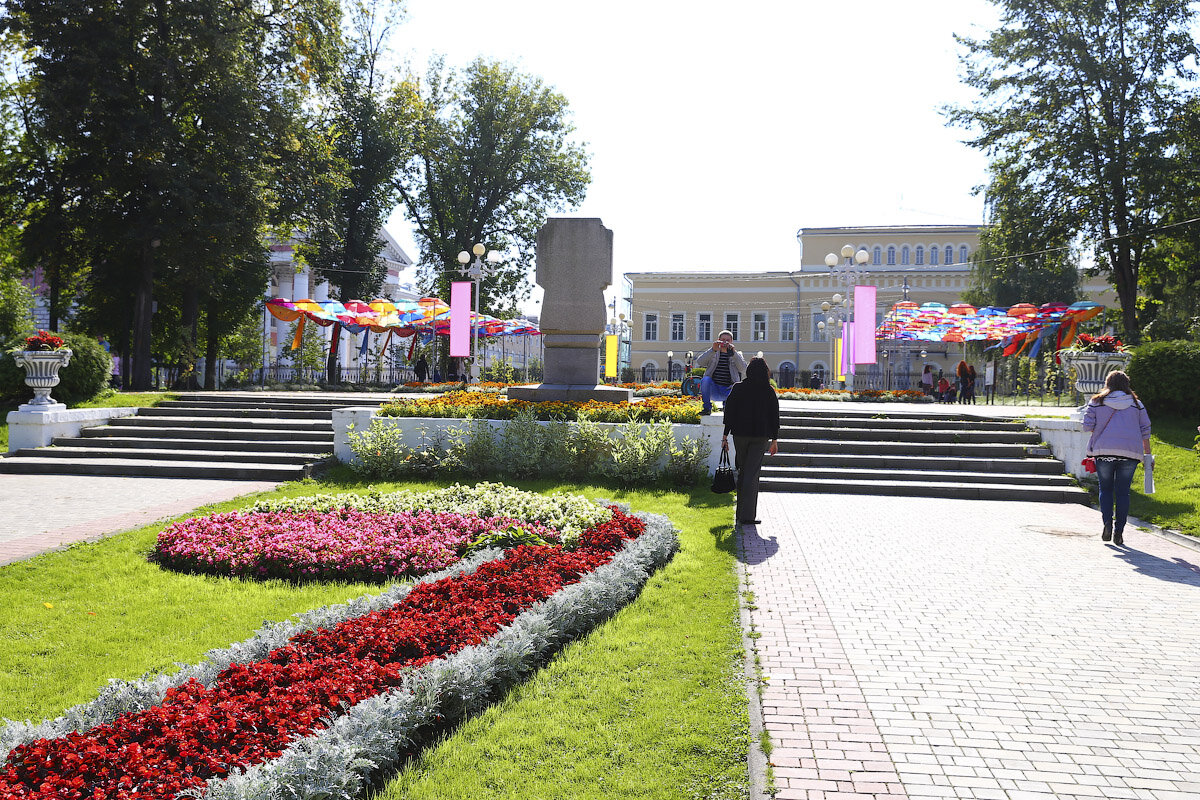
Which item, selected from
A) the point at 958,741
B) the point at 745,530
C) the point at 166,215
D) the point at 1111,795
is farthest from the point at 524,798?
the point at 166,215

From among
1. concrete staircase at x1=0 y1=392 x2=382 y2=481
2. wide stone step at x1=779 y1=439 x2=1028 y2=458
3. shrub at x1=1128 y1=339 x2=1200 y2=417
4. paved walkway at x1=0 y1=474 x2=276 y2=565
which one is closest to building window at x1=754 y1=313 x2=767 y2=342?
shrub at x1=1128 y1=339 x2=1200 y2=417

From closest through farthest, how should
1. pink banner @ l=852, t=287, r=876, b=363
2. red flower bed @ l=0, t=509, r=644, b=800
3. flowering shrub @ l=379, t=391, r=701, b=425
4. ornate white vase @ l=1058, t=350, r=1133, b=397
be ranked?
red flower bed @ l=0, t=509, r=644, b=800 < flowering shrub @ l=379, t=391, r=701, b=425 < ornate white vase @ l=1058, t=350, r=1133, b=397 < pink banner @ l=852, t=287, r=876, b=363

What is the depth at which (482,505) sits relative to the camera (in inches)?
343

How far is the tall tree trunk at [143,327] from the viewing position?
23188 mm

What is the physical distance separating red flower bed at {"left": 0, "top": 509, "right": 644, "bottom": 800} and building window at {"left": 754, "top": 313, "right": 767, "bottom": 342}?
189 ft

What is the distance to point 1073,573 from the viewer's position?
7285 millimetres

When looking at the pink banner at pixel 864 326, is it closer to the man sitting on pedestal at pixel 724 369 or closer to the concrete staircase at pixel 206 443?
the man sitting on pedestal at pixel 724 369

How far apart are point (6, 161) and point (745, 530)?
28.7m

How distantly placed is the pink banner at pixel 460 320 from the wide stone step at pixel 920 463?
11.7m

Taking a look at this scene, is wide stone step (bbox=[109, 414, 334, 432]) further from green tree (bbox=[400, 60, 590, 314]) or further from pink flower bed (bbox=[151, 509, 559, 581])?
green tree (bbox=[400, 60, 590, 314])

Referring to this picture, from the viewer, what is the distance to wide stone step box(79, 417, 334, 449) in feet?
49.6

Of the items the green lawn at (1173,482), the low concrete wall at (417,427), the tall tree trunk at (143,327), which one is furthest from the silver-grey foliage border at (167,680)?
the tall tree trunk at (143,327)

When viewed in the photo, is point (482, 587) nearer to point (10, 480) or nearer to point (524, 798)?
point (524, 798)

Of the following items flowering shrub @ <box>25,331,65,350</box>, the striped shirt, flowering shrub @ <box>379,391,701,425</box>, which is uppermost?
flowering shrub @ <box>25,331,65,350</box>
